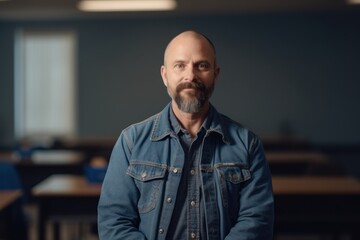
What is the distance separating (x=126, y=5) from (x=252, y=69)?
79.1 inches

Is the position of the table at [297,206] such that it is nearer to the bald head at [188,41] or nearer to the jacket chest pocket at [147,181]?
the jacket chest pocket at [147,181]

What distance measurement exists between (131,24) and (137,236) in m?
5.92

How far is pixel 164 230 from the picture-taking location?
1597 millimetres

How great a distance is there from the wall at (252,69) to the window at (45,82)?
0.12 meters

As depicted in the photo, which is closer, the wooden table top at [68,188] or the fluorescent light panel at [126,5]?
the wooden table top at [68,188]

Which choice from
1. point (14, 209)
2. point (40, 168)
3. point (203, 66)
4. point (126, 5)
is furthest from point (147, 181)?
point (126, 5)

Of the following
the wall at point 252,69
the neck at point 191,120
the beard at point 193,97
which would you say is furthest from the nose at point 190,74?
the wall at point 252,69

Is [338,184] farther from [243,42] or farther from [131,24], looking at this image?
[131,24]

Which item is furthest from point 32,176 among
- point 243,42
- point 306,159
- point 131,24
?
point 243,42

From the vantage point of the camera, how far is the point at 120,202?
5.32 feet

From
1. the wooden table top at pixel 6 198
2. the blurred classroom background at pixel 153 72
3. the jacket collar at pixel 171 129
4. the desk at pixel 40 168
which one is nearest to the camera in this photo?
the jacket collar at pixel 171 129

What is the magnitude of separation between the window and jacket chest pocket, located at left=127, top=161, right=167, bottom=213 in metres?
5.89

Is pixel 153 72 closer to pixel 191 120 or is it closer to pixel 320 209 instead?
pixel 320 209

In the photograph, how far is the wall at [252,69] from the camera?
710 cm
